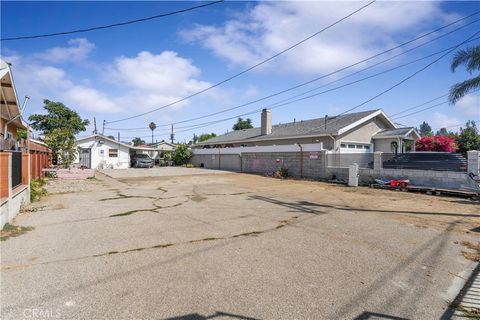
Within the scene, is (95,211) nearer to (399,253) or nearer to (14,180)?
(14,180)

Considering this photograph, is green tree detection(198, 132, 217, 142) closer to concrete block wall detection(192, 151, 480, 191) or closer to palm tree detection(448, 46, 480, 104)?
concrete block wall detection(192, 151, 480, 191)

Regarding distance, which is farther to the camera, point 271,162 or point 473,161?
point 271,162

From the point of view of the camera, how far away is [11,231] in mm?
6125

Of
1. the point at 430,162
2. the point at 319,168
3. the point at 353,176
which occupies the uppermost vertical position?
the point at 430,162

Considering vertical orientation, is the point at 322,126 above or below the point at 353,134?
above

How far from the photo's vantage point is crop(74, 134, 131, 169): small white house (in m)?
34.0

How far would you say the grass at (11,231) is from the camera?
5768 millimetres

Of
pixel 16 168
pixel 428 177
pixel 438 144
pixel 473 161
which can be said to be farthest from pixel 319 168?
pixel 16 168

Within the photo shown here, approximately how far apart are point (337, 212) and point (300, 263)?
15.3ft

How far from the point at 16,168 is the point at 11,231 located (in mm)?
3483

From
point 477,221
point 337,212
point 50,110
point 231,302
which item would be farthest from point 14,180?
point 50,110

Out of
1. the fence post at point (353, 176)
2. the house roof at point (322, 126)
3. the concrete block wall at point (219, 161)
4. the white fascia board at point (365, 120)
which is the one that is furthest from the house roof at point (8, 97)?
the white fascia board at point (365, 120)

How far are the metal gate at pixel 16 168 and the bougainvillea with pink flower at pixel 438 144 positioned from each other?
107 feet

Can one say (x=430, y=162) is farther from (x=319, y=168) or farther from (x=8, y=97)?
(x=8, y=97)
